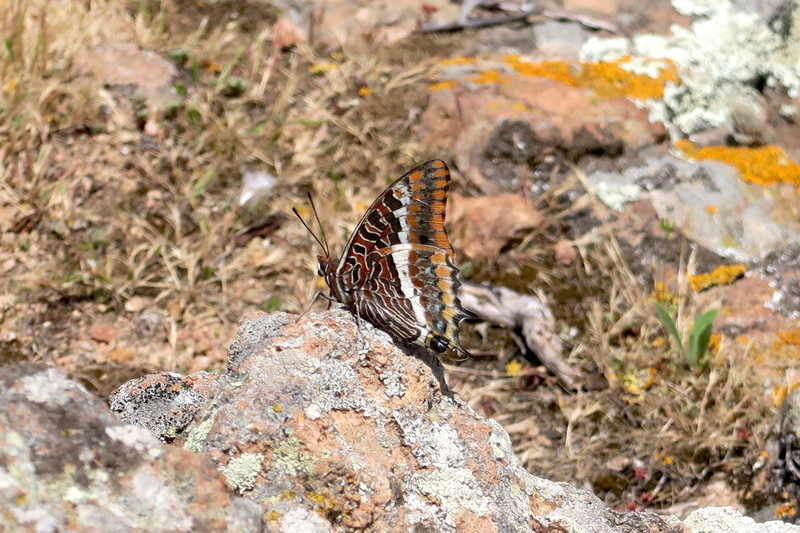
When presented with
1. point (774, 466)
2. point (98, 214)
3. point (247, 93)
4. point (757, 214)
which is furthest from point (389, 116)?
point (774, 466)

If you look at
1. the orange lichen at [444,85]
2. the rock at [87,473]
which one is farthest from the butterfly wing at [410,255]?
the orange lichen at [444,85]

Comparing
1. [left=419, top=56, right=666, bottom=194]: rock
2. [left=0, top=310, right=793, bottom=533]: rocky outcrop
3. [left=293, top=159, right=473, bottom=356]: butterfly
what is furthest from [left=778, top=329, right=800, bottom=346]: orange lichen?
[left=293, top=159, right=473, bottom=356]: butterfly

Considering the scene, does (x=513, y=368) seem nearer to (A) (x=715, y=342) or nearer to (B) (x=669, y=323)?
(B) (x=669, y=323)

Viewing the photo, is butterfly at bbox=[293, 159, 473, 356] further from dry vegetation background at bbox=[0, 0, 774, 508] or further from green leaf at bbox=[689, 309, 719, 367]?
green leaf at bbox=[689, 309, 719, 367]

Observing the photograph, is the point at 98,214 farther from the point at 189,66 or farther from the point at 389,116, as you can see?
the point at 389,116

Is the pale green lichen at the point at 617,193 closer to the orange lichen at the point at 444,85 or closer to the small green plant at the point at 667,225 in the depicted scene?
the small green plant at the point at 667,225
